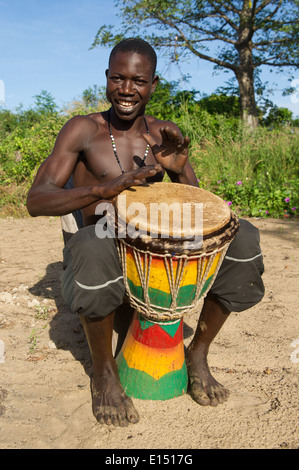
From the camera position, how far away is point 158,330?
75.7 inches

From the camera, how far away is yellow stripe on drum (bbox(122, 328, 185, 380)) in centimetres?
192

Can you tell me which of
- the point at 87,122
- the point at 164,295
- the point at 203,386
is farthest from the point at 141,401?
the point at 87,122

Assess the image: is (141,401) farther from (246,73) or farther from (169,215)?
(246,73)

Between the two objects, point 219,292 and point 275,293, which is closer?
point 219,292

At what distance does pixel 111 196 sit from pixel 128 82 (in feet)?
2.24

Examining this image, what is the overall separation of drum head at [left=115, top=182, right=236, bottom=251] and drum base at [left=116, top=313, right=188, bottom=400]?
0.51 meters

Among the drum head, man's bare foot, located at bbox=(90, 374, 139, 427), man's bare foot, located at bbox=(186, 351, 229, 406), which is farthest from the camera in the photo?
man's bare foot, located at bbox=(186, 351, 229, 406)

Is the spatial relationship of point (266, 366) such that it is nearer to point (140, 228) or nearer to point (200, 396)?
point (200, 396)

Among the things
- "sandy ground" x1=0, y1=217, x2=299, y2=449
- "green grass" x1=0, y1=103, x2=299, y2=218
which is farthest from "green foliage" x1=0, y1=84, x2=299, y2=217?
"sandy ground" x1=0, y1=217, x2=299, y2=449

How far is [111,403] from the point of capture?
1.79m

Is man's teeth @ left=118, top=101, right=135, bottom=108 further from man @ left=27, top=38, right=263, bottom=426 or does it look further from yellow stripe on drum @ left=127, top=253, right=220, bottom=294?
yellow stripe on drum @ left=127, top=253, right=220, bottom=294

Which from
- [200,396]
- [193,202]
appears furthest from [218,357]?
[193,202]

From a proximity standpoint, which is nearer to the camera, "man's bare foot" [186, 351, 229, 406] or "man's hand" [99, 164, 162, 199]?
"man's hand" [99, 164, 162, 199]
